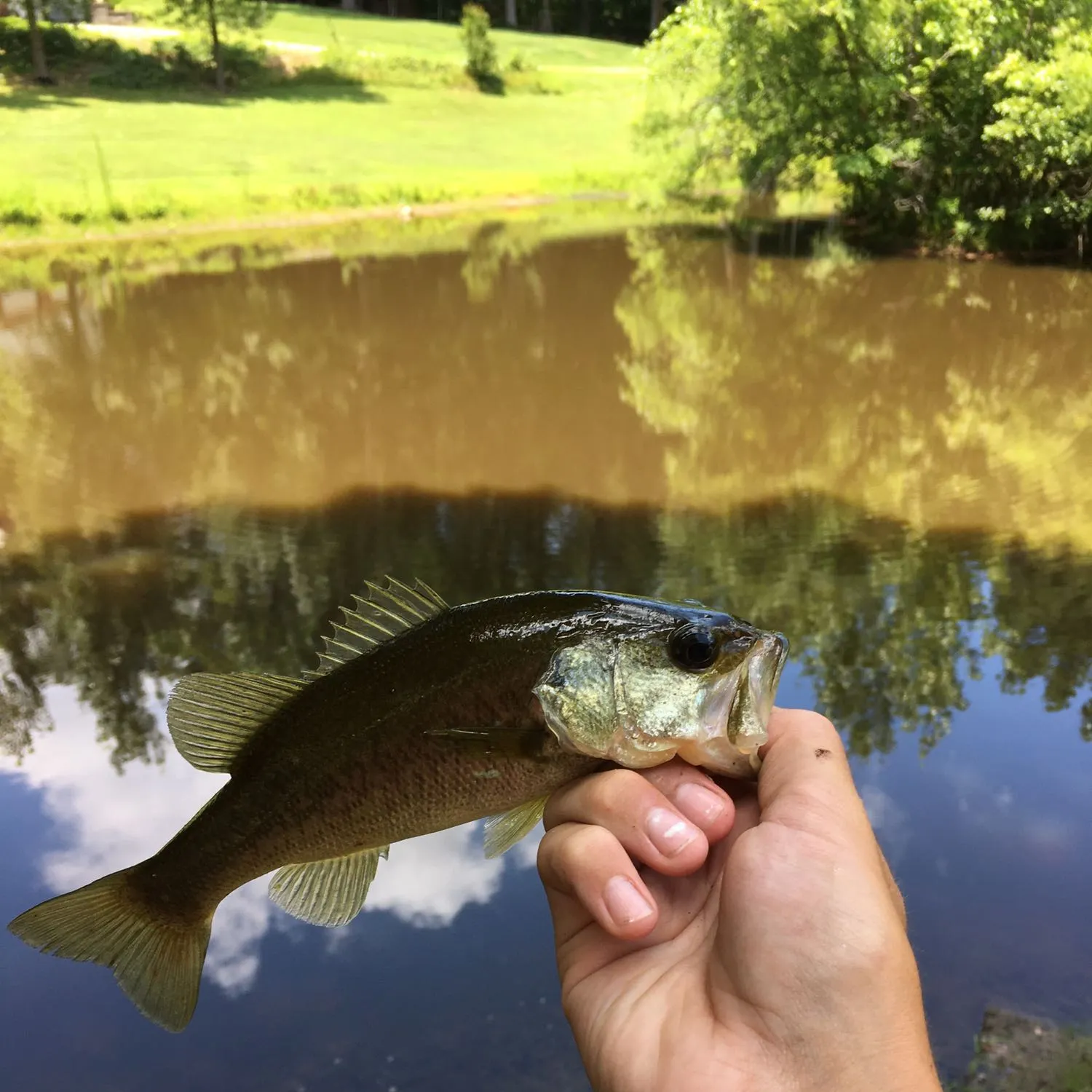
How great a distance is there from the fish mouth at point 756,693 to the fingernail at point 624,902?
40 cm

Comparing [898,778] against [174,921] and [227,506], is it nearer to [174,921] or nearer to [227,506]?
[174,921]

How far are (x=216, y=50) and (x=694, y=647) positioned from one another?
46.3m

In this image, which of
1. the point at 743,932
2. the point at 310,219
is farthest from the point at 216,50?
the point at 743,932

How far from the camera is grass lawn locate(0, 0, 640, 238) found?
81.6 ft

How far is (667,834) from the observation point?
80.7 inches

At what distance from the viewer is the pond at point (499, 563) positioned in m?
4.14

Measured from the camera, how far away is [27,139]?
1164 inches

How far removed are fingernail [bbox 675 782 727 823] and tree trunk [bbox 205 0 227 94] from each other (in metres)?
45.2

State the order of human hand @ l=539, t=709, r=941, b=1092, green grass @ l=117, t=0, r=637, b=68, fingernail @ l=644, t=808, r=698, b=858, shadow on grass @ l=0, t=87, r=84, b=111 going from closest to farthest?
human hand @ l=539, t=709, r=941, b=1092 < fingernail @ l=644, t=808, r=698, b=858 < shadow on grass @ l=0, t=87, r=84, b=111 < green grass @ l=117, t=0, r=637, b=68

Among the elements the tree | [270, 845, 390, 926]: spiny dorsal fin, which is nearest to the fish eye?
[270, 845, 390, 926]: spiny dorsal fin

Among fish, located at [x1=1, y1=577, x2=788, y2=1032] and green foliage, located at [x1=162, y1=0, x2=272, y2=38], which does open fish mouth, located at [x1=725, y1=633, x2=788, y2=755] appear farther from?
green foliage, located at [x1=162, y1=0, x2=272, y2=38]

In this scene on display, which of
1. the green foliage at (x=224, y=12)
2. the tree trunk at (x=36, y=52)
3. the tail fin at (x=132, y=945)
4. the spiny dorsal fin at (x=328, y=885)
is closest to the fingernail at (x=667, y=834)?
the spiny dorsal fin at (x=328, y=885)

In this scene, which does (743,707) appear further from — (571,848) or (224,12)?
(224,12)

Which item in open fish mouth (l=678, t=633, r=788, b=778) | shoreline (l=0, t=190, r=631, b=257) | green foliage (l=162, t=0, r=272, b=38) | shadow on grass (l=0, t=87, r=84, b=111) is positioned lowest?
shoreline (l=0, t=190, r=631, b=257)
